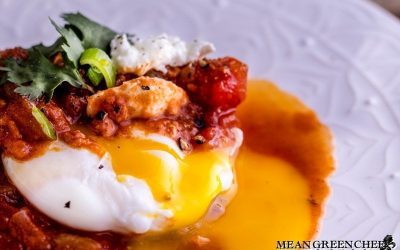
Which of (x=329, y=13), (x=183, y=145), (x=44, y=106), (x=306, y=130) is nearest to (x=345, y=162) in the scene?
(x=306, y=130)

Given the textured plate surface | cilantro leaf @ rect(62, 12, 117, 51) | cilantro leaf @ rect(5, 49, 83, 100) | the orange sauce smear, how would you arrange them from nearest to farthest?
cilantro leaf @ rect(5, 49, 83, 100) → the orange sauce smear → cilantro leaf @ rect(62, 12, 117, 51) → the textured plate surface

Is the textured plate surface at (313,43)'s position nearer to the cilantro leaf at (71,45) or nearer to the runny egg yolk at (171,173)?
the runny egg yolk at (171,173)

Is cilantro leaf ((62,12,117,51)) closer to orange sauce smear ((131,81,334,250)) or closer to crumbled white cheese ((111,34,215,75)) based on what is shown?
crumbled white cheese ((111,34,215,75))

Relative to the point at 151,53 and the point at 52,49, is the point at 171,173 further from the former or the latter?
the point at 52,49

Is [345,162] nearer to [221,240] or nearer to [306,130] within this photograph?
[306,130]

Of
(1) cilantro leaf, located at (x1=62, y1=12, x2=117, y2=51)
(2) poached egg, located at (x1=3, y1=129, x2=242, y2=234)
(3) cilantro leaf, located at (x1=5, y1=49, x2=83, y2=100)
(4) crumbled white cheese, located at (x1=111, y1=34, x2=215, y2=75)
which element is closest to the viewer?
(2) poached egg, located at (x1=3, y1=129, x2=242, y2=234)

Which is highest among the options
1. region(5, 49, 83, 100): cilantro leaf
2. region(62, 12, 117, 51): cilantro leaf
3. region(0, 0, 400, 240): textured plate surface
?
region(0, 0, 400, 240): textured plate surface

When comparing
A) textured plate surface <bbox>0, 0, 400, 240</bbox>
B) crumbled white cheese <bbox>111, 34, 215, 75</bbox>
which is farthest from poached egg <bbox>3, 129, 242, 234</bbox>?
textured plate surface <bbox>0, 0, 400, 240</bbox>
